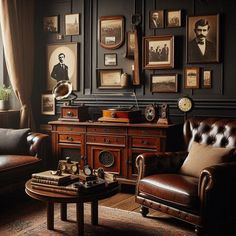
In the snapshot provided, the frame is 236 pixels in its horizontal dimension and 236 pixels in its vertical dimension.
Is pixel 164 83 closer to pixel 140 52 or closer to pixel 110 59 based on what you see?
pixel 140 52

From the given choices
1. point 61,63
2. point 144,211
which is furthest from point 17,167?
point 61,63

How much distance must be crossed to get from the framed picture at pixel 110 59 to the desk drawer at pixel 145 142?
3.30 ft

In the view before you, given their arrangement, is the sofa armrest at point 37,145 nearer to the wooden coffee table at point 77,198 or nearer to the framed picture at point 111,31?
the wooden coffee table at point 77,198

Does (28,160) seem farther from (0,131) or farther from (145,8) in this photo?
(145,8)

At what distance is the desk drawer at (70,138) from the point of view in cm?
432

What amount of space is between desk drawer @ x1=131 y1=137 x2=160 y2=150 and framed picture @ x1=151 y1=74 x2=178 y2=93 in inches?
24.4

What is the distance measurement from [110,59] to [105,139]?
0.98 m

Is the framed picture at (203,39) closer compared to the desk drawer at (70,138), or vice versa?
the framed picture at (203,39)

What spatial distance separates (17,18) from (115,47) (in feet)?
3.93

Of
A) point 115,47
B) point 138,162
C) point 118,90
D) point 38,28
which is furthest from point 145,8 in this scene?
point 138,162

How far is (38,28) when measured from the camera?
16.4ft

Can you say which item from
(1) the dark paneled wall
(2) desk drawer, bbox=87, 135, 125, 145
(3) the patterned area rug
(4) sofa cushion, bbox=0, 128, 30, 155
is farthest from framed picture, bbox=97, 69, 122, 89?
(3) the patterned area rug

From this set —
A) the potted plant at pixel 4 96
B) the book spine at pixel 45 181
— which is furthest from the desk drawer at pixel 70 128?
the book spine at pixel 45 181

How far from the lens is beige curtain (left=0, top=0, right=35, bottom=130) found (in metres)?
4.65
